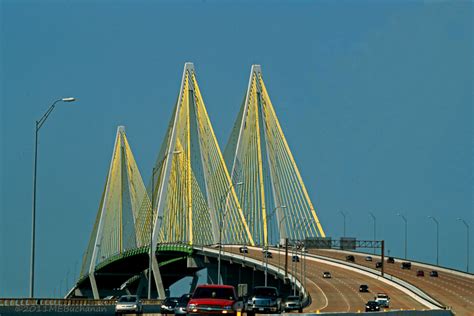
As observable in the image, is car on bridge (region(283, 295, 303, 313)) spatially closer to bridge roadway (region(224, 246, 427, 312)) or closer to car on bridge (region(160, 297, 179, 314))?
car on bridge (region(160, 297, 179, 314))

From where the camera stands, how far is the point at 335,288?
128875 millimetres

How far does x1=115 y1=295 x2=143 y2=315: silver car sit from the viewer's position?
71938 mm

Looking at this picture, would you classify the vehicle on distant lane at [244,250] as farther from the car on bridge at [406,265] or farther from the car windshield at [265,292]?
the car windshield at [265,292]

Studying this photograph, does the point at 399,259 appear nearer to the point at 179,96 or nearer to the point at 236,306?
the point at 179,96

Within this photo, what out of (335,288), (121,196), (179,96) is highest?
(179,96)

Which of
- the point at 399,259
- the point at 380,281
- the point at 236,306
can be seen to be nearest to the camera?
the point at 236,306

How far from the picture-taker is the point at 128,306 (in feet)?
238

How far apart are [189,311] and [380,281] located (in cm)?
8599

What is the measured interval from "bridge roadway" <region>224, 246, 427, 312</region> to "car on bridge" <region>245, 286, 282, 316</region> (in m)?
26.7

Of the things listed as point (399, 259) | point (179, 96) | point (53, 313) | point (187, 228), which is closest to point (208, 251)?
point (187, 228)

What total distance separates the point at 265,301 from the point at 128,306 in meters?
8.49

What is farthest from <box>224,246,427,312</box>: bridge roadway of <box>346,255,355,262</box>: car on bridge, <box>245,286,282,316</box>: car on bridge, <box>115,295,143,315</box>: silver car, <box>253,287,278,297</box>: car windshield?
<box>115,295,143,315</box>: silver car

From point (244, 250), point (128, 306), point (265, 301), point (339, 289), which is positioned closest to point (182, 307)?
point (265, 301)

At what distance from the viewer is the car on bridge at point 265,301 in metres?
68.9
